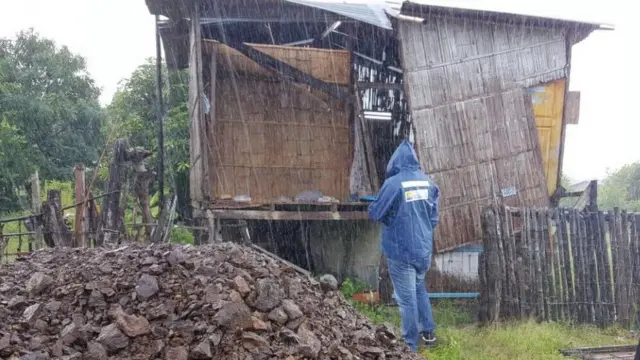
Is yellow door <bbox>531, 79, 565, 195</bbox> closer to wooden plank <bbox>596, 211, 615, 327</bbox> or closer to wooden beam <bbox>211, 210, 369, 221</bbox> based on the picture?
wooden plank <bbox>596, 211, 615, 327</bbox>

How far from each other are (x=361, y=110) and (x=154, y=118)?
36.9 feet

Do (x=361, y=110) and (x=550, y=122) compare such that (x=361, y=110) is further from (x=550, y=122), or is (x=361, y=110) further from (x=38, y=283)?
(x=38, y=283)

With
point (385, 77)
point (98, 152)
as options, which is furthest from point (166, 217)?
point (98, 152)

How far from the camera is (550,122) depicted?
885 centimetres

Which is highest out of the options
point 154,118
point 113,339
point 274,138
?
point 154,118

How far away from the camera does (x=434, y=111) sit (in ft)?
25.7

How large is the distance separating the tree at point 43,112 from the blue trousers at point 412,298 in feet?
61.4

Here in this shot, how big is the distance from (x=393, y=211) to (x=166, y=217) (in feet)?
16.2

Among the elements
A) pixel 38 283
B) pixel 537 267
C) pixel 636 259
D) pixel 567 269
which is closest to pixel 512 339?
pixel 537 267

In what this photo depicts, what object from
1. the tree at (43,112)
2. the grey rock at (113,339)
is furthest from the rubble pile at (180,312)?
the tree at (43,112)

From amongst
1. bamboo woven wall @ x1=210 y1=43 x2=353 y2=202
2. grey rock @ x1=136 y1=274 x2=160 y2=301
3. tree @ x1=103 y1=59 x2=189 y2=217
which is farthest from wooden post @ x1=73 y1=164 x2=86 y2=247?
tree @ x1=103 y1=59 x2=189 y2=217

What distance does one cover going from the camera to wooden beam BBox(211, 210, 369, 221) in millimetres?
7648

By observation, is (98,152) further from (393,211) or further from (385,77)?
(393,211)

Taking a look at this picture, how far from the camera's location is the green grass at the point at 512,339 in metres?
5.27
